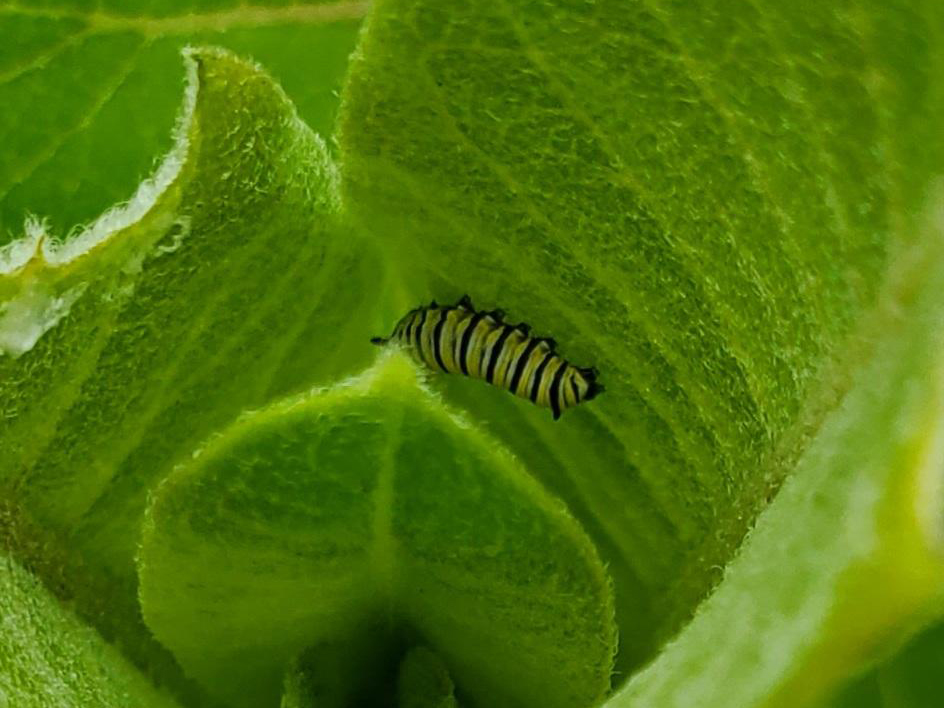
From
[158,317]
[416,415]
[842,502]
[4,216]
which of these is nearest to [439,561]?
[416,415]

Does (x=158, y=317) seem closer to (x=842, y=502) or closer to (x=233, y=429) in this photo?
(x=233, y=429)

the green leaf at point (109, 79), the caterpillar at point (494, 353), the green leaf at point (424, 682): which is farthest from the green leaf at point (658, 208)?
the green leaf at point (109, 79)

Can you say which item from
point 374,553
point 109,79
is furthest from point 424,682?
point 109,79

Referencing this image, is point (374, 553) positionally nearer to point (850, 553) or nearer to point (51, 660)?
point (51, 660)

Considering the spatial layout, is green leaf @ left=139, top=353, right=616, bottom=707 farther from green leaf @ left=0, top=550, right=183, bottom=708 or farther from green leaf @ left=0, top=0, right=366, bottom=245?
green leaf @ left=0, top=0, right=366, bottom=245

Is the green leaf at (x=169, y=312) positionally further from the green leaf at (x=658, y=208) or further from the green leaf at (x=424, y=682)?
the green leaf at (x=424, y=682)

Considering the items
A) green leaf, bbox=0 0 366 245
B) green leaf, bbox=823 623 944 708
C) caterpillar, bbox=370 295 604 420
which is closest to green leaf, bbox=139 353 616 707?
caterpillar, bbox=370 295 604 420
